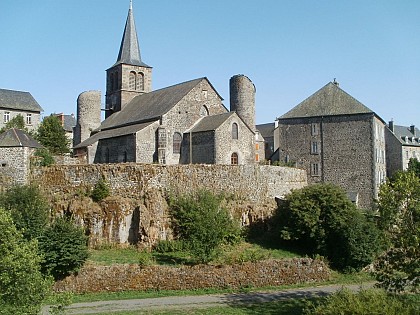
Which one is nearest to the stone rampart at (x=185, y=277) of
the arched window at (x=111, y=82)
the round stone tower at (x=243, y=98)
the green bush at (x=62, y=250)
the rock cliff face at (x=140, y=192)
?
the green bush at (x=62, y=250)

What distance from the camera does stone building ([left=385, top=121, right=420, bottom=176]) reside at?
200ft

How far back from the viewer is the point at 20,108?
63.4m

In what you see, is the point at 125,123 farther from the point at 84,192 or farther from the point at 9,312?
the point at 9,312

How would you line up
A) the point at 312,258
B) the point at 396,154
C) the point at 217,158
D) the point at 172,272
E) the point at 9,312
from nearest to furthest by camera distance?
1. the point at 9,312
2. the point at 172,272
3. the point at 312,258
4. the point at 217,158
5. the point at 396,154

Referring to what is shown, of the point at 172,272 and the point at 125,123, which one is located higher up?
the point at 125,123

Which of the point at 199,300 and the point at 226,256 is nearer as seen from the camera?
the point at 199,300

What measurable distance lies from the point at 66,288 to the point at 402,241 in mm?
15082

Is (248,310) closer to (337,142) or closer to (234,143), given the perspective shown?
(234,143)

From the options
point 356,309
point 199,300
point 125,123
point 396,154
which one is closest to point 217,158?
point 125,123

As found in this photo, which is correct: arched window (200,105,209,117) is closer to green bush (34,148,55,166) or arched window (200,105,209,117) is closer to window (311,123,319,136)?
window (311,123,319,136)

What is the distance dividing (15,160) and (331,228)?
19597mm

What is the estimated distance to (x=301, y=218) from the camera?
29312 millimetres

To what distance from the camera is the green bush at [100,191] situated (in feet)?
98.0

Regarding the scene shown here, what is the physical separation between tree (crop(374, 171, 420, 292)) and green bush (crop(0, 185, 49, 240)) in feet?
51.8
